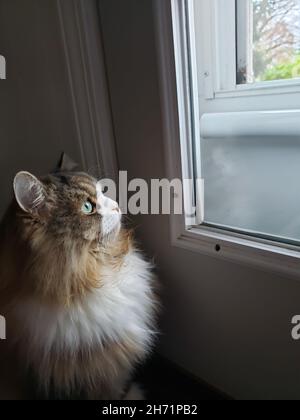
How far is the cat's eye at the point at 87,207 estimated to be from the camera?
0.68 metres

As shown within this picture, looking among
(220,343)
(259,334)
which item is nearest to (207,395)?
(220,343)

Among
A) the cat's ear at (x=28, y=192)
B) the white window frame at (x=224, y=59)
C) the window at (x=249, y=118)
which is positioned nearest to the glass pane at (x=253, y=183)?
the window at (x=249, y=118)

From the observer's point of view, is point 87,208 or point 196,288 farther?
point 196,288

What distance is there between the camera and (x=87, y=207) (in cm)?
69

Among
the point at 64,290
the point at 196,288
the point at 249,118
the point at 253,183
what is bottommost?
the point at 196,288

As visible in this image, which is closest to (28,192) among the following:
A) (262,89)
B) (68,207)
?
(68,207)

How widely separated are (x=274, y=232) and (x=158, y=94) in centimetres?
40

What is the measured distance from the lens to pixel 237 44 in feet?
2.59

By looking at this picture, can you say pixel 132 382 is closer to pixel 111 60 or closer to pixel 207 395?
pixel 207 395

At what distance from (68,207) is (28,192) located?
9 centimetres

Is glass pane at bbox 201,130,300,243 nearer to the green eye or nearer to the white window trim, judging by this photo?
the white window trim

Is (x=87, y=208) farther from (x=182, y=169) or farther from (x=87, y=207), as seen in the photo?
(x=182, y=169)

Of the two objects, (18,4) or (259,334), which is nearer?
(259,334)

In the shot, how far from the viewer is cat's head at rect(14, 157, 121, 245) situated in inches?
24.4
